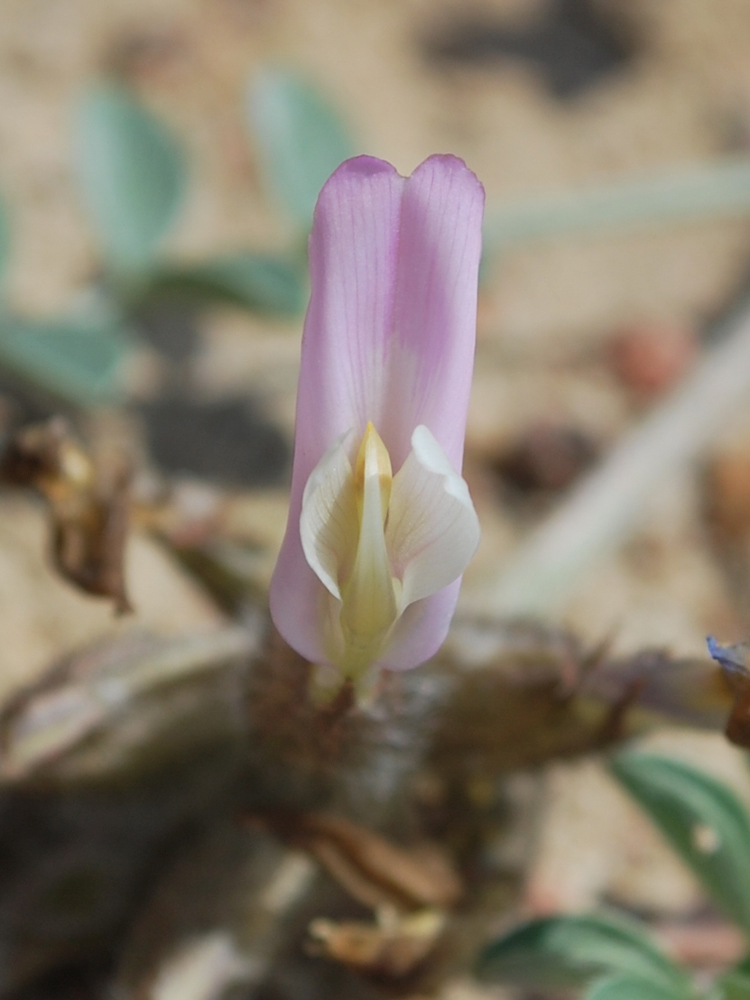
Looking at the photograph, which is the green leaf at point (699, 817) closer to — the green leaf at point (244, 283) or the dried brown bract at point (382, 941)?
the dried brown bract at point (382, 941)

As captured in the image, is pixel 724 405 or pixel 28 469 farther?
pixel 724 405

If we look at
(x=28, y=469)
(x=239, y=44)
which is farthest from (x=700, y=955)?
(x=239, y=44)

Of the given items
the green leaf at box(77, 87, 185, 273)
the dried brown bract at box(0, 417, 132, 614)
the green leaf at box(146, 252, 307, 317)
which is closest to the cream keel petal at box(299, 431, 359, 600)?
the dried brown bract at box(0, 417, 132, 614)

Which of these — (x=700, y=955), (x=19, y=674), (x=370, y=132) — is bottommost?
(x=700, y=955)

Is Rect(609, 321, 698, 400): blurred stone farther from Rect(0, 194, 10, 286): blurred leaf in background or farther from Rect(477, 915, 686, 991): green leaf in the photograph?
Rect(477, 915, 686, 991): green leaf

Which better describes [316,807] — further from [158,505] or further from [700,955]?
Result: [700,955]

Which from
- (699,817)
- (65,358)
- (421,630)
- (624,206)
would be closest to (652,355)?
(624,206)

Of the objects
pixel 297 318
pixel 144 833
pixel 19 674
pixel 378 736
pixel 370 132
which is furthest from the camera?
pixel 370 132
